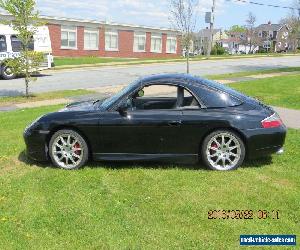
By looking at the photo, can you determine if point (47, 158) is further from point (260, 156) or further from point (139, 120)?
point (260, 156)

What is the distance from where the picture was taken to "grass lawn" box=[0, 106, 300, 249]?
416 cm

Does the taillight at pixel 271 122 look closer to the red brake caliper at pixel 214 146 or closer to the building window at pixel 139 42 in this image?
the red brake caliper at pixel 214 146

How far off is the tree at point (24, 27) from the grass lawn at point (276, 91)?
25.3ft

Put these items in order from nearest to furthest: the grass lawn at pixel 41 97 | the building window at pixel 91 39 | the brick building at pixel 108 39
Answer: the grass lawn at pixel 41 97 → the brick building at pixel 108 39 → the building window at pixel 91 39

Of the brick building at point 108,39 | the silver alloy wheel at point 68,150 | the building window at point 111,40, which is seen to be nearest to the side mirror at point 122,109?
the silver alloy wheel at point 68,150

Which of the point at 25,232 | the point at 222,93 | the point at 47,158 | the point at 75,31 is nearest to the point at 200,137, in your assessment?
the point at 222,93

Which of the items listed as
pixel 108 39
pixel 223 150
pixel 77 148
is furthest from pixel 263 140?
pixel 108 39

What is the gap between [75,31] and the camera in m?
42.7

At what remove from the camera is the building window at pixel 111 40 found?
149 feet

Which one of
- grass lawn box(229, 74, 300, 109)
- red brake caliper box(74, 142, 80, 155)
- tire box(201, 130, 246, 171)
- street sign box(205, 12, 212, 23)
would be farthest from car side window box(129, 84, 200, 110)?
street sign box(205, 12, 212, 23)

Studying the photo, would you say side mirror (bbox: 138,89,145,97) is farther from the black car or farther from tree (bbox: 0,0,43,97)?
tree (bbox: 0,0,43,97)

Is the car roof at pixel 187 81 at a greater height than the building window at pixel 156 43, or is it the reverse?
the building window at pixel 156 43

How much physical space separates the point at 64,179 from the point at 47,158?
71cm

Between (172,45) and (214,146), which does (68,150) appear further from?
(172,45)
